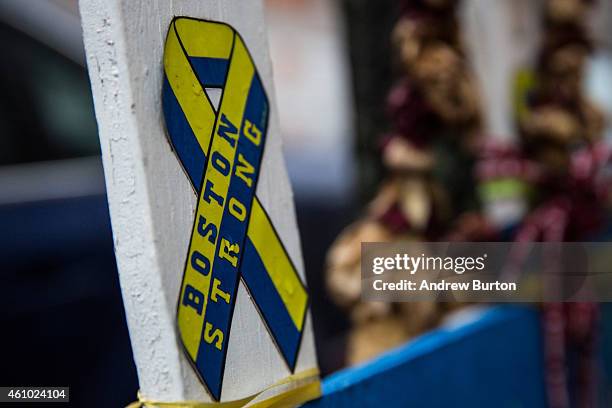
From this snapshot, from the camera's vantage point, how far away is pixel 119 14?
93 centimetres

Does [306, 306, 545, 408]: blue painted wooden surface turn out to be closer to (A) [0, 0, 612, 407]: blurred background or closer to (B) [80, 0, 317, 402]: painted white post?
(B) [80, 0, 317, 402]: painted white post

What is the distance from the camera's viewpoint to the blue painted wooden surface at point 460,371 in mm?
1404

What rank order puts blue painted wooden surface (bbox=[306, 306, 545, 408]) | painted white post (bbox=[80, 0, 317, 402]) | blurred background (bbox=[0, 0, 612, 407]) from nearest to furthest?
painted white post (bbox=[80, 0, 317, 402]) < blue painted wooden surface (bbox=[306, 306, 545, 408]) < blurred background (bbox=[0, 0, 612, 407])

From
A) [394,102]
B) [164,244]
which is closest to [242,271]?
[164,244]

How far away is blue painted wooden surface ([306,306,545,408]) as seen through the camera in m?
1.40

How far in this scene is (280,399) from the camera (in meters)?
1.14

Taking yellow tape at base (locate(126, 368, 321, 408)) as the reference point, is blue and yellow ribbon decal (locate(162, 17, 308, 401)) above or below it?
above

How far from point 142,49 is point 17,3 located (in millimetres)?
2125

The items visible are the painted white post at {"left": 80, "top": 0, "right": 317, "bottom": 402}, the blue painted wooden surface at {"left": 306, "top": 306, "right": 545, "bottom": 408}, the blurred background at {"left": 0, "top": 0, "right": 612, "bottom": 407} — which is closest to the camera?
the painted white post at {"left": 80, "top": 0, "right": 317, "bottom": 402}

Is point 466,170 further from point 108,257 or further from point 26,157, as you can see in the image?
point 26,157

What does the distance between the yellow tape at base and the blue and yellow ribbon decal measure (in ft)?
0.07

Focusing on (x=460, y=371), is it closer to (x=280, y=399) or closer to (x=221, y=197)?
(x=280, y=399)

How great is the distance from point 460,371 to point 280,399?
2.31 feet

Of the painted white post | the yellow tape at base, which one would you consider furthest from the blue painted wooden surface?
the painted white post
